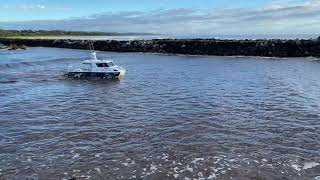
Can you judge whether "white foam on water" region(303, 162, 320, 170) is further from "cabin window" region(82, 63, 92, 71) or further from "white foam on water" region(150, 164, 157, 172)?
"cabin window" region(82, 63, 92, 71)

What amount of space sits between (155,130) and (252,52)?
160ft

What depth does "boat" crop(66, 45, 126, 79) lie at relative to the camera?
44.0 meters

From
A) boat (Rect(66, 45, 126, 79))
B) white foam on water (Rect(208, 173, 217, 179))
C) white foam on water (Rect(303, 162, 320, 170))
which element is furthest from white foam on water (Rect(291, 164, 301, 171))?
boat (Rect(66, 45, 126, 79))

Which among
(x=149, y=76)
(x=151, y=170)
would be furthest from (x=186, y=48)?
(x=151, y=170)

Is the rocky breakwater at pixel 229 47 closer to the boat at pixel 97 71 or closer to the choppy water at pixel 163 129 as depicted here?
the choppy water at pixel 163 129

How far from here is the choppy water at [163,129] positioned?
17.2m

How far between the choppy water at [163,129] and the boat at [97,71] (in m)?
2.76

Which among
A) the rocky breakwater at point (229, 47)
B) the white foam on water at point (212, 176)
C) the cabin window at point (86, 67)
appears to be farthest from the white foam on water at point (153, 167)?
the rocky breakwater at point (229, 47)

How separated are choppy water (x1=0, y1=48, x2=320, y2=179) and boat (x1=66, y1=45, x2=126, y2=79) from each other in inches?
109

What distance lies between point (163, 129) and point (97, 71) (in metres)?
22.7

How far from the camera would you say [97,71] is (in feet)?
146

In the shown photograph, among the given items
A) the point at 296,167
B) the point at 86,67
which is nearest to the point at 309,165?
the point at 296,167

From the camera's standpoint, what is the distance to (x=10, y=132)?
73.9ft

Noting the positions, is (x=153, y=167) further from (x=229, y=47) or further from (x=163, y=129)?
(x=229, y=47)
